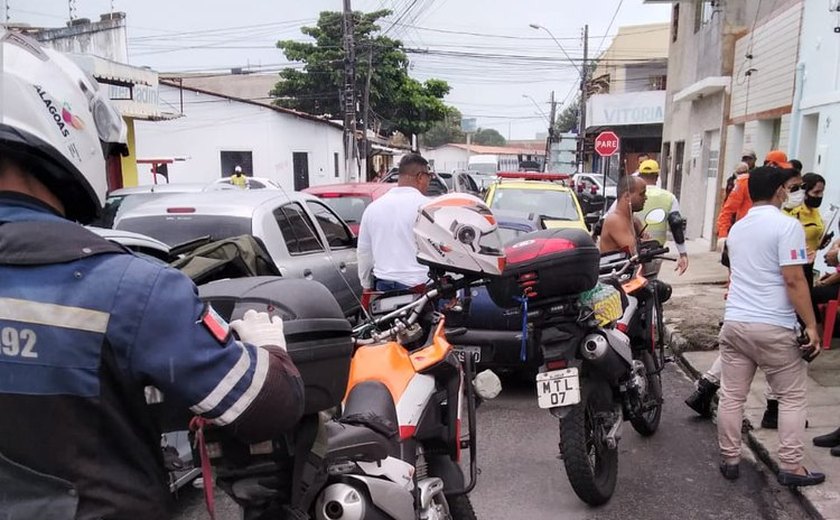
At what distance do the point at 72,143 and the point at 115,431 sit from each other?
587 mm

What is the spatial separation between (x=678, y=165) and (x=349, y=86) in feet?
37.9

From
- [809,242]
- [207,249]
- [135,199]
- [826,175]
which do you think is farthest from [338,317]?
[826,175]

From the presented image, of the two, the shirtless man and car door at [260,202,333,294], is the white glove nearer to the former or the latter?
car door at [260,202,333,294]

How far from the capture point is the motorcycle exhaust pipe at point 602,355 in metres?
3.45

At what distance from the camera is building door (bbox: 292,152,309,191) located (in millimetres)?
27364

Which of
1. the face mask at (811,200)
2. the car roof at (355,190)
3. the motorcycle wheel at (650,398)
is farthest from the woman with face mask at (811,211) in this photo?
the car roof at (355,190)

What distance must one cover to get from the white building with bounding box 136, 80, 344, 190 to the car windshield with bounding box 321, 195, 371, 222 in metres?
17.7

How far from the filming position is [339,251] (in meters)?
6.41

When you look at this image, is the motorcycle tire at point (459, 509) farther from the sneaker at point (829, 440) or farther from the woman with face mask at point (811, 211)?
the woman with face mask at point (811, 211)

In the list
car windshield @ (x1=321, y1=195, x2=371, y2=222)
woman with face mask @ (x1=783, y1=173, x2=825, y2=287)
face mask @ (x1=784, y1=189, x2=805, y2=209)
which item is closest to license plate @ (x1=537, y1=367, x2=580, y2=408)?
face mask @ (x1=784, y1=189, x2=805, y2=209)

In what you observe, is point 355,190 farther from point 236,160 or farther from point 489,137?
point 489,137

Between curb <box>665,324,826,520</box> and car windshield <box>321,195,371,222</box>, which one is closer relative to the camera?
curb <box>665,324,826,520</box>

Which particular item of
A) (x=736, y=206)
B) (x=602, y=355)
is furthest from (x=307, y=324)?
(x=736, y=206)

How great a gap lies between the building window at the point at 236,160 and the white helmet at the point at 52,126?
25540 millimetres
